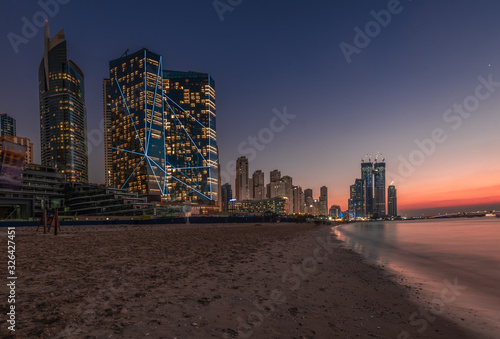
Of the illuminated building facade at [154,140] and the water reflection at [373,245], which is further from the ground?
the illuminated building facade at [154,140]

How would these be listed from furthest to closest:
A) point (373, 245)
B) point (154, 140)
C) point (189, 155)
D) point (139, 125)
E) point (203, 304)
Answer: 1. point (189, 155)
2. point (154, 140)
3. point (139, 125)
4. point (373, 245)
5. point (203, 304)

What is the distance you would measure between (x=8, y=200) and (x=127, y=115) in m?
91.1

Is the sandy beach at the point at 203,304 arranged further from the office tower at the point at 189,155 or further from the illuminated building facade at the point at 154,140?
the office tower at the point at 189,155

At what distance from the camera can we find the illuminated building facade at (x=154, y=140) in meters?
158

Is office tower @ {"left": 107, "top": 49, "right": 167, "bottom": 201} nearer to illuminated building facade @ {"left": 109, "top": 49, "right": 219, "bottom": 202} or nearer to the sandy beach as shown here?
illuminated building facade @ {"left": 109, "top": 49, "right": 219, "bottom": 202}

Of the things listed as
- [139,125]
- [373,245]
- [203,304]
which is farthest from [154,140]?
[203,304]

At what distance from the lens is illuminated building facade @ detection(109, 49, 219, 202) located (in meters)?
158

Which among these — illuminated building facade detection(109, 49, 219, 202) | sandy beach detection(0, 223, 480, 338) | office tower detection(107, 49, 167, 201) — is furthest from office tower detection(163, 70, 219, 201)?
sandy beach detection(0, 223, 480, 338)

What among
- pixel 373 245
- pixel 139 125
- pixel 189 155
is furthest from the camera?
pixel 189 155

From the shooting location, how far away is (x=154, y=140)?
161m

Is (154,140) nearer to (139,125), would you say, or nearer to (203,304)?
(139,125)

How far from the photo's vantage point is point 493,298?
9453mm

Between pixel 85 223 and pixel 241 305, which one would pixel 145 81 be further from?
pixel 241 305

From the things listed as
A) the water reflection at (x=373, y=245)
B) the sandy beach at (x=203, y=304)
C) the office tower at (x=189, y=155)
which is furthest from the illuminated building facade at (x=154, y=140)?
the sandy beach at (x=203, y=304)
